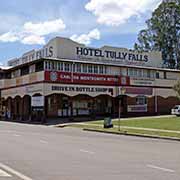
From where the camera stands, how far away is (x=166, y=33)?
262 ft

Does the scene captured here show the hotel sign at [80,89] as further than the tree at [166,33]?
No

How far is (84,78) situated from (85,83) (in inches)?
25.6

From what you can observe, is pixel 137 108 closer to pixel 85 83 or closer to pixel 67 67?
pixel 85 83

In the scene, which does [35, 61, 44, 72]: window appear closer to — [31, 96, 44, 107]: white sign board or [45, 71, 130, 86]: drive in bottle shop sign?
[45, 71, 130, 86]: drive in bottle shop sign

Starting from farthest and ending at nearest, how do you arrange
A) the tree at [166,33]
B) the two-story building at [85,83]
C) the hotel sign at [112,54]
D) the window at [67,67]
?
the tree at [166,33] → the hotel sign at [112,54] → the window at [67,67] → the two-story building at [85,83]

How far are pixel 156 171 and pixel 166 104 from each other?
5189 centimetres

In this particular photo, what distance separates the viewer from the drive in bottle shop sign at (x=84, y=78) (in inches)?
2009

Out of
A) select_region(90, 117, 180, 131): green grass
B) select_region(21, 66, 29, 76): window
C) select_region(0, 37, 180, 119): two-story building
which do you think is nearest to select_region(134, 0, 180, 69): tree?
select_region(0, 37, 180, 119): two-story building

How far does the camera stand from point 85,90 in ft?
177

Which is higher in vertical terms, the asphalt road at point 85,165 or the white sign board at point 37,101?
the white sign board at point 37,101

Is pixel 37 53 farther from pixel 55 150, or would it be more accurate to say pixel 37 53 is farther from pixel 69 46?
pixel 55 150

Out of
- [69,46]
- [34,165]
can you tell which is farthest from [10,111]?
[34,165]

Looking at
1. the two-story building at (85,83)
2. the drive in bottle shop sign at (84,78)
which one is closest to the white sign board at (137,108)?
the two-story building at (85,83)

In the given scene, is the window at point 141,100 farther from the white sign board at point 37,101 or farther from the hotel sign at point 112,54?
the white sign board at point 37,101
